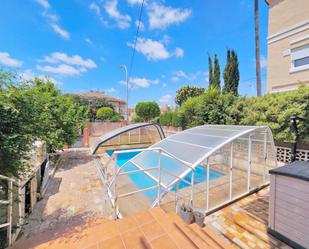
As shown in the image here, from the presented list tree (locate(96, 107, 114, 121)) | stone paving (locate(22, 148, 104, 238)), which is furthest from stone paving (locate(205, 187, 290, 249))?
tree (locate(96, 107, 114, 121))

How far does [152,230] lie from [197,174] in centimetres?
202

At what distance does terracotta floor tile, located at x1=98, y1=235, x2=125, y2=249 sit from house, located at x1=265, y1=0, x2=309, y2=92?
425 inches

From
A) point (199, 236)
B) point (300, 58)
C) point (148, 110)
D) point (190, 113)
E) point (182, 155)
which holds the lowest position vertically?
point (199, 236)

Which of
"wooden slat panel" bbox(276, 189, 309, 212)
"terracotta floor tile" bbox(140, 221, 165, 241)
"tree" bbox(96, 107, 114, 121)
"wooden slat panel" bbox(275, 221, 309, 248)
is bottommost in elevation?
"wooden slat panel" bbox(275, 221, 309, 248)

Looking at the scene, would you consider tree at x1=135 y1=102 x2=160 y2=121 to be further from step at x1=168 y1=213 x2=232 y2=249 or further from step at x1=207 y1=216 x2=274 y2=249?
step at x1=168 y1=213 x2=232 y2=249

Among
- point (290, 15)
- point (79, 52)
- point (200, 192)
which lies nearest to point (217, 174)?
point (200, 192)

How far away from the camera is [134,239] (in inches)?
105

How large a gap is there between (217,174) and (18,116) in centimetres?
523

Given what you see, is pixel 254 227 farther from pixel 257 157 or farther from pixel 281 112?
pixel 281 112

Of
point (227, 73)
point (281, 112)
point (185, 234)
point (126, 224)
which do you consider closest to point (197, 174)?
point (185, 234)

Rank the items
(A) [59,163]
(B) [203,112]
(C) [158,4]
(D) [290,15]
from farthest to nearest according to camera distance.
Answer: (B) [203,112], (A) [59,163], (D) [290,15], (C) [158,4]

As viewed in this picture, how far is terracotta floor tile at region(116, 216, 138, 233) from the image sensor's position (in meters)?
2.92

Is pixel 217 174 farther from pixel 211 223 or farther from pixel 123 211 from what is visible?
pixel 123 211

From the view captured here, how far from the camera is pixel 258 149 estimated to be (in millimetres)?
5465
